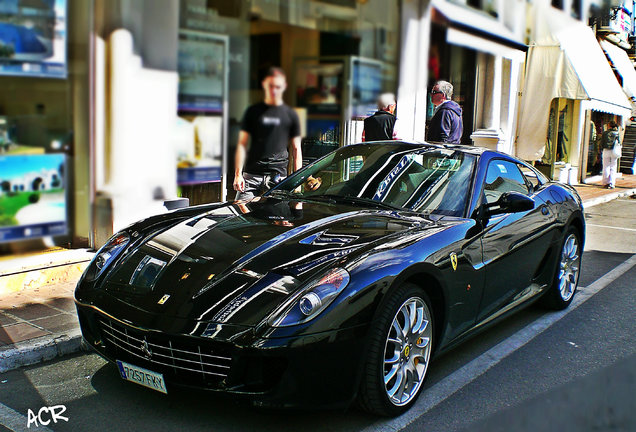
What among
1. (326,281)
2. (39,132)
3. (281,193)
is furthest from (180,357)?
(281,193)

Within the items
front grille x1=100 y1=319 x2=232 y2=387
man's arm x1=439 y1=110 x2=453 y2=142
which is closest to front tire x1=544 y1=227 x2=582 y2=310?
man's arm x1=439 y1=110 x2=453 y2=142

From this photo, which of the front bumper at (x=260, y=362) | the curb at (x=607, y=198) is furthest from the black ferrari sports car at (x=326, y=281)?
the curb at (x=607, y=198)

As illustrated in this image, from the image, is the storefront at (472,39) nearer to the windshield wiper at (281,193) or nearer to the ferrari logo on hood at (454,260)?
the ferrari logo on hood at (454,260)

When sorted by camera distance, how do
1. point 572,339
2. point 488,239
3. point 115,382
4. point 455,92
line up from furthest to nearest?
point 572,339 < point 488,239 < point 115,382 < point 455,92

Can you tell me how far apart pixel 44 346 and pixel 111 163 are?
1707mm

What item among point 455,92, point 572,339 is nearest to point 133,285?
point 455,92

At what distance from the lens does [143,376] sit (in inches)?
110

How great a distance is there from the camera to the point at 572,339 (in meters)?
4.46

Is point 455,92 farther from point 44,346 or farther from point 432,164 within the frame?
point 44,346

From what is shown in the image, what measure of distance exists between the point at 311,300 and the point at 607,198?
14.2 meters

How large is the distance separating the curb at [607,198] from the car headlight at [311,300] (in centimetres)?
1185

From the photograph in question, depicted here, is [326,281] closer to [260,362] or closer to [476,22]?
[260,362]

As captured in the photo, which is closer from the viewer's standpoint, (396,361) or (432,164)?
(396,361)

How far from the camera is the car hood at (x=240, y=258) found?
2.72 metres
